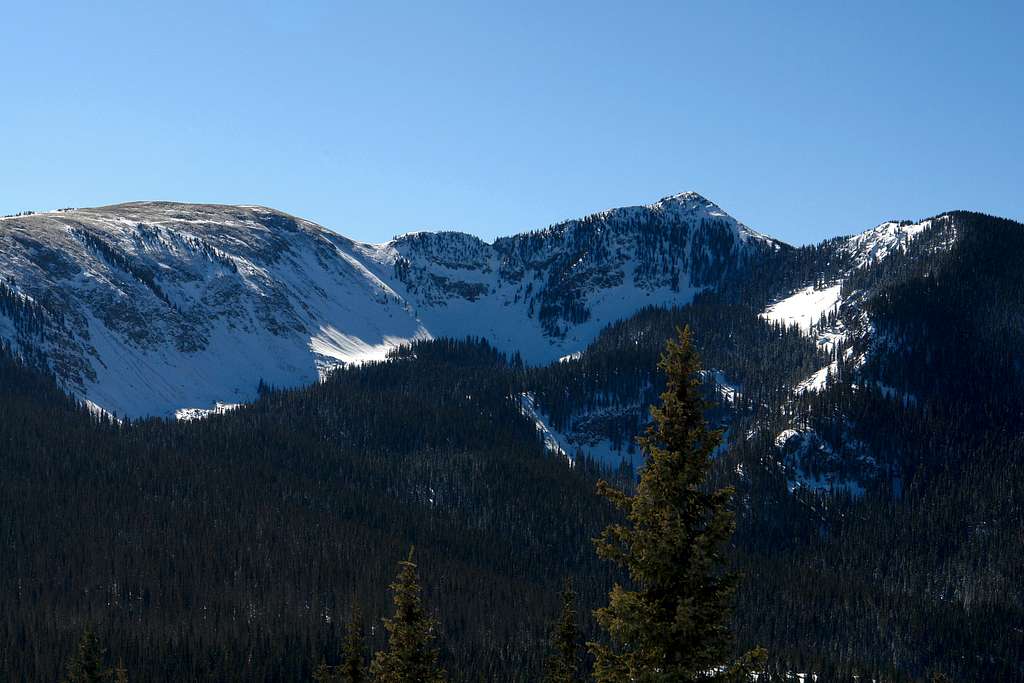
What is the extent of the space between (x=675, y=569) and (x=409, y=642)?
15407 mm

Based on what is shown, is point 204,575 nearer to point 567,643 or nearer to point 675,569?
point 567,643

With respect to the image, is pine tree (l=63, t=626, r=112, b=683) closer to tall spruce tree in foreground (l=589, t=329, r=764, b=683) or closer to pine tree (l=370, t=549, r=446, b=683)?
pine tree (l=370, t=549, r=446, b=683)

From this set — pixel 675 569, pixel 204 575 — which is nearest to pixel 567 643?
pixel 675 569

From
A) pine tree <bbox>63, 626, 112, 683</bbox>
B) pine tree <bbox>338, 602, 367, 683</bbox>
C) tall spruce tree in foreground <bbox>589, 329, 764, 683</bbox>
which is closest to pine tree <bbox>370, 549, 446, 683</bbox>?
pine tree <bbox>338, 602, 367, 683</bbox>

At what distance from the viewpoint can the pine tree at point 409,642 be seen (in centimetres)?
3516

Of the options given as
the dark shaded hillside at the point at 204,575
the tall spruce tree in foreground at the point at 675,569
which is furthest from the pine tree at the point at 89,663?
the dark shaded hillside at the point at 204,575

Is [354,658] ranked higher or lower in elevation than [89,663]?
higher

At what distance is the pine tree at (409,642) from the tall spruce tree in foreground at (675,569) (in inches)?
509

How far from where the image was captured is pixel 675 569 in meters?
23.2

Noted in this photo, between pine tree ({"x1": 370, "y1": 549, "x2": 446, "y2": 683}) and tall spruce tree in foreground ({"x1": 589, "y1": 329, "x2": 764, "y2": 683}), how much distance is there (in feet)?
42.4

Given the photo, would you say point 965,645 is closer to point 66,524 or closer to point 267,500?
point 267,500

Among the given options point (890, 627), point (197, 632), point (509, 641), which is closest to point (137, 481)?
point (197, 632)

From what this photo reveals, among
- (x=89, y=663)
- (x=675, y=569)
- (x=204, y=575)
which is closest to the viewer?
(x=675, y=569)

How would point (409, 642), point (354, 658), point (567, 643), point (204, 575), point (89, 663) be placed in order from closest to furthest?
point (409, 642)
point (354, 658)
point (567, 643)
point (89, 663)
point (204, 575)
